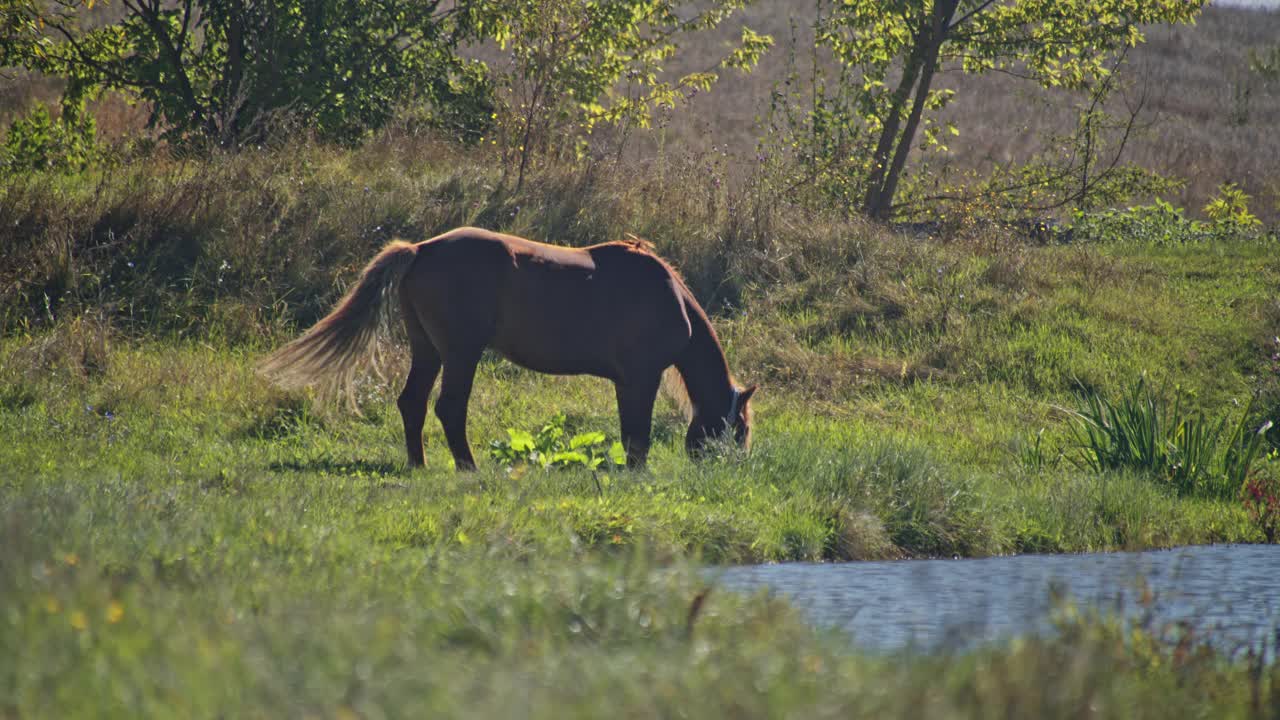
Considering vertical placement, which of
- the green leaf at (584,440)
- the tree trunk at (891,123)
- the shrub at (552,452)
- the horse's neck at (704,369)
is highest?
the tree trunk at (891,123)

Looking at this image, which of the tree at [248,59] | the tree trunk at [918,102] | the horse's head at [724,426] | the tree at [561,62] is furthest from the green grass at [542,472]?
the tree trunk at [918,102]

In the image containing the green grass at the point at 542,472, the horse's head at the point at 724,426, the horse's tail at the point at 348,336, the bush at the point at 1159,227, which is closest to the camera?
the green grass at the point at 542,472

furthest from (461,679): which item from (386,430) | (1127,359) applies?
(1127,359)

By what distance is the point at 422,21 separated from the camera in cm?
1609

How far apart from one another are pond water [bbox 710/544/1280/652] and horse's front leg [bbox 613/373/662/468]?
2.08 meters

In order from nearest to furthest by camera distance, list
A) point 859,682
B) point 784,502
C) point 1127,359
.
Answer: point 859,682 < point 784,502 < point 1127,359

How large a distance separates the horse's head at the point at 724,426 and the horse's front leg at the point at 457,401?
1642 mm

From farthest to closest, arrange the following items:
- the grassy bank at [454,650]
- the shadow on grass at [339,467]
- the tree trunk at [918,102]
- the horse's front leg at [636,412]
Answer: the tree trunk at [918,102] → the horse's front leg at [636,412] → the shadow on grass at [339,467] → the grassy bank at [454,650]

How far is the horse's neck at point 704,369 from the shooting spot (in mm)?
9688

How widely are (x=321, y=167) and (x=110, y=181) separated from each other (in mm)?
2311

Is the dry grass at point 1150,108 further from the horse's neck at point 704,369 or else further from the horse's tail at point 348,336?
the horse's neck at point 704,369

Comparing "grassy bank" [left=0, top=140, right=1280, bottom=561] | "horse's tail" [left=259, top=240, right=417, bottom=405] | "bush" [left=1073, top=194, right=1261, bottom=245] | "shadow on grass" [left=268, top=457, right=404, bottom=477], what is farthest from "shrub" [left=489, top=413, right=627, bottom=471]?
"bush" [left=1073, top=194, right=1261, bottom=245]

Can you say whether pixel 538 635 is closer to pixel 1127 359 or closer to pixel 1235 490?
pixel 1235 490

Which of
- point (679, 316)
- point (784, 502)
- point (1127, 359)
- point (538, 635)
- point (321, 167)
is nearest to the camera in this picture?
point (538, 635)
